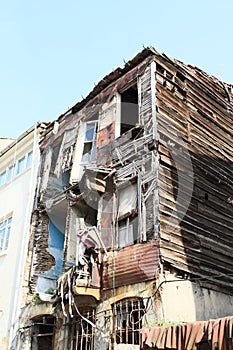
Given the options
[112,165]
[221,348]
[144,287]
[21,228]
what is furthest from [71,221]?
[221,348]

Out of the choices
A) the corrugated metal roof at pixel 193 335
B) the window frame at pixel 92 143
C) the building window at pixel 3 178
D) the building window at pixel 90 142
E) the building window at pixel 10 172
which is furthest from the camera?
the building window at pixel 3 178

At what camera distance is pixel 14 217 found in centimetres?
1678

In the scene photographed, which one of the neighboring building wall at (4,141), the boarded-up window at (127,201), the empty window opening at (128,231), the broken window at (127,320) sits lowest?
the broken window at (127,320)

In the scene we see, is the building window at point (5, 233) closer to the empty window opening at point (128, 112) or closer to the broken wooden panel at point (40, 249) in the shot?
the broken wooden panel at point (40, 249)

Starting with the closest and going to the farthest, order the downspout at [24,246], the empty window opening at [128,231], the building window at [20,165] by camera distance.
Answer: the empty window opening at [128,231] < the downspout at [24,246] < the building window at [20,165]

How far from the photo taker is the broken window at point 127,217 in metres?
11.0

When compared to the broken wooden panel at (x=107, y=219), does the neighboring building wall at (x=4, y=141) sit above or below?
above

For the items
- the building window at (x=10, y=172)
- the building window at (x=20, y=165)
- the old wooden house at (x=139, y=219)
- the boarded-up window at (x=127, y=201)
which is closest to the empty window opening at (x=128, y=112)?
the old wooden house at (x=139, y=219)

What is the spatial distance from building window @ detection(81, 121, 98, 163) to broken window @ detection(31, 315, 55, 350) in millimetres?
5712

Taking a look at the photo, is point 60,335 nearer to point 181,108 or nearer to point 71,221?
point 71,221

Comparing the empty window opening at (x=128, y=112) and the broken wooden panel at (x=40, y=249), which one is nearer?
the empty window opening at (x=128, y=112)

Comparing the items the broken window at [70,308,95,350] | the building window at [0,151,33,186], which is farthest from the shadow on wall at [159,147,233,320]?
the building window at [0,151,33,186]

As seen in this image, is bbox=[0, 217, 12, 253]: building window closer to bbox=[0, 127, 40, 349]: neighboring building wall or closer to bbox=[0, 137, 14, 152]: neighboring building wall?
bbox=[0, 127, 40, 349]: neighboring building wall

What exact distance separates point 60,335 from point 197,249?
4757 mm
